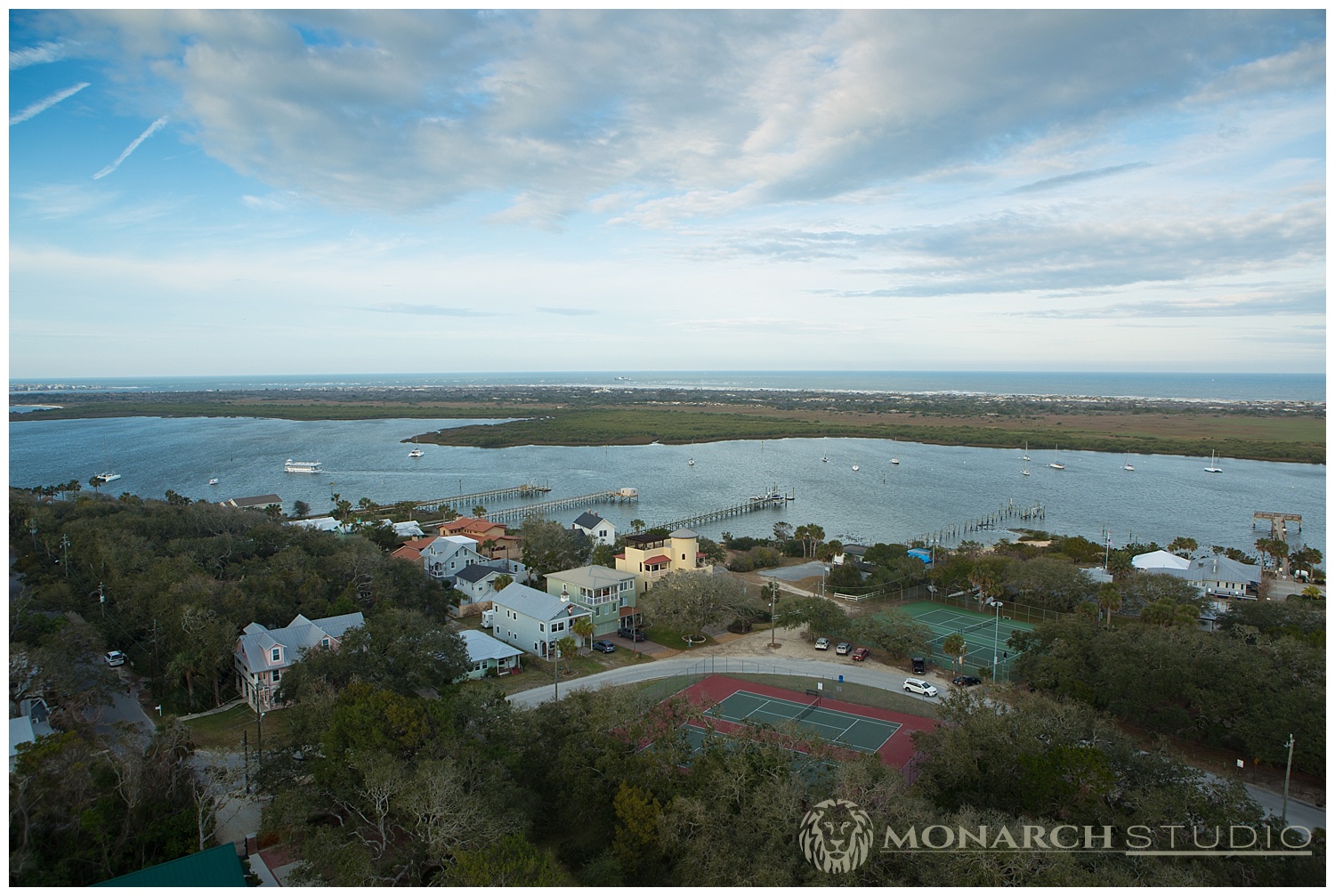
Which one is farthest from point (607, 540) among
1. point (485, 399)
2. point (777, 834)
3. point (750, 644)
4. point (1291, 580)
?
point (485, 399)

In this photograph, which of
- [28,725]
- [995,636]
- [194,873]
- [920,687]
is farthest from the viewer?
[995,636]

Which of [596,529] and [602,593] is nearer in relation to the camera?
[602,593]

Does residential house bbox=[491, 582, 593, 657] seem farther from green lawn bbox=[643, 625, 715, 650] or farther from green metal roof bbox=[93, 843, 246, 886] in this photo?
green metal roof bbox=[93, 843, 246, 886]

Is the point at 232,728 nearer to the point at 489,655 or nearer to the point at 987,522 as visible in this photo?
the point at 489,655

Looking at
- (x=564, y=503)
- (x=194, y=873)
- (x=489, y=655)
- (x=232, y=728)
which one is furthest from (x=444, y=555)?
(x=564, y=503)

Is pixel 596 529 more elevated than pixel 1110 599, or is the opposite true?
pixel 1110 599

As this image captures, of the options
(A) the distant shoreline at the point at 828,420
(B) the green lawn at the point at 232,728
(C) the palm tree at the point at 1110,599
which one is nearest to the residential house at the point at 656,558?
(B) the green lawn at the point at 232,728

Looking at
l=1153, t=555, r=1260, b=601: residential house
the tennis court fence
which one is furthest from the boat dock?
l=1153, t=555, r=1260, b=601: residential house
